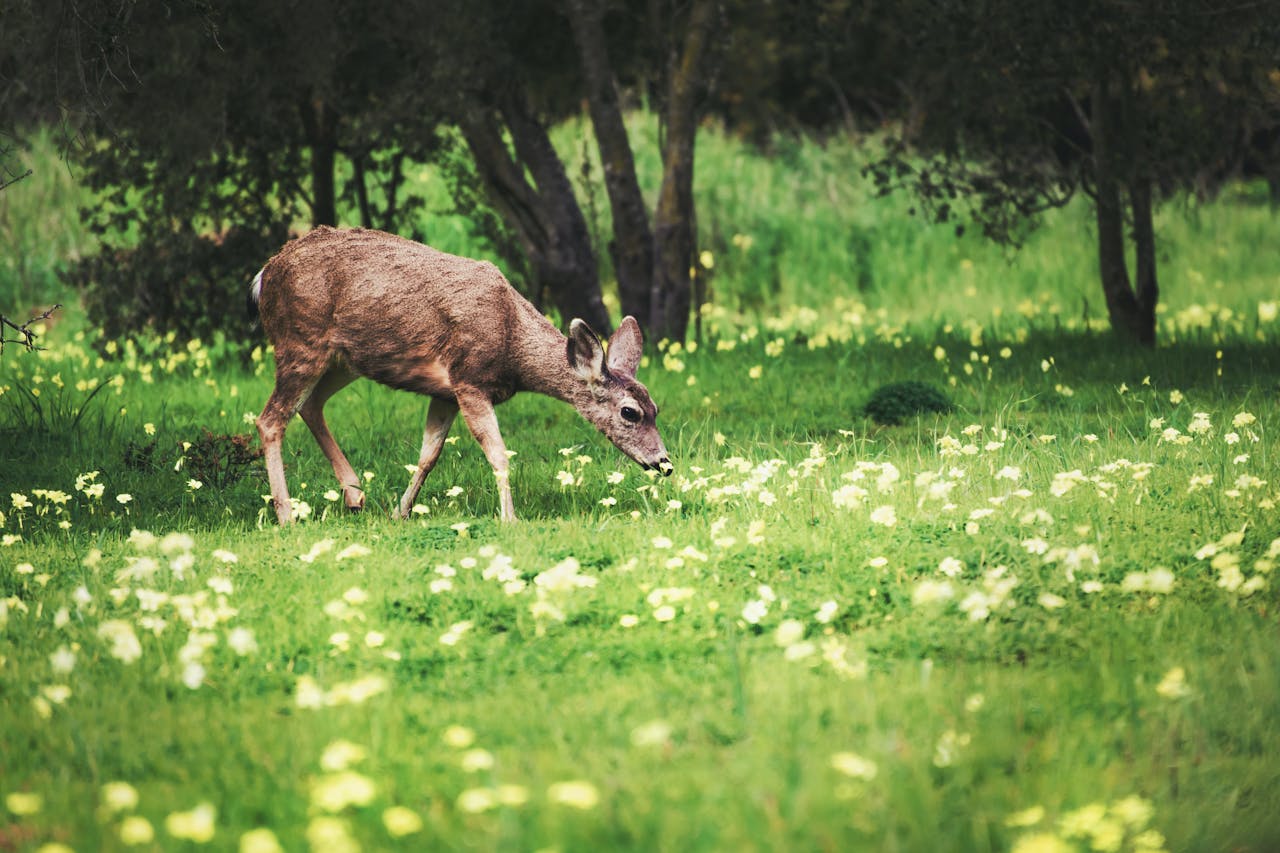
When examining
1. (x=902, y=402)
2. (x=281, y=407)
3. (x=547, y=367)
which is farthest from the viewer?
(x=902, y=402)

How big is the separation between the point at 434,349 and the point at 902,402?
4.72m

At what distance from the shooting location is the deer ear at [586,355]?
936cm

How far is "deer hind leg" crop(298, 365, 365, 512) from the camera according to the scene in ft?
31.9

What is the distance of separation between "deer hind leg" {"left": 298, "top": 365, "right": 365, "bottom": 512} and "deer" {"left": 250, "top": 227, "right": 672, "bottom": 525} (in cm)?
2

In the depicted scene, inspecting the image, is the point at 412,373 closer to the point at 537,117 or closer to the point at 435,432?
the point at 435,432

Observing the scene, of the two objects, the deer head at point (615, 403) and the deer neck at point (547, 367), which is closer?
the deer head at point (615, 403)

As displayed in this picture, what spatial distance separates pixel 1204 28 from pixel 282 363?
8908 mm

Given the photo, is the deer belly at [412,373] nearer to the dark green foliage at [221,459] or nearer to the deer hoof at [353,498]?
the deer hoof at [353,498]

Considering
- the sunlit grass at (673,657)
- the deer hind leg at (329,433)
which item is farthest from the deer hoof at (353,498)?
the sunlit grass at (673,657)

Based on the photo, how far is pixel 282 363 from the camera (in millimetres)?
9844

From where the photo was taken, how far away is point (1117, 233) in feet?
50.9

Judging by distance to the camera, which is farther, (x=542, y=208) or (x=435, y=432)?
(x=542, y=208)

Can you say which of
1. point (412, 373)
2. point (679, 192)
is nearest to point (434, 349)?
point (412, 373)

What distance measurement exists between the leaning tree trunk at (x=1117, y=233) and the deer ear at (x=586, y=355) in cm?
758
